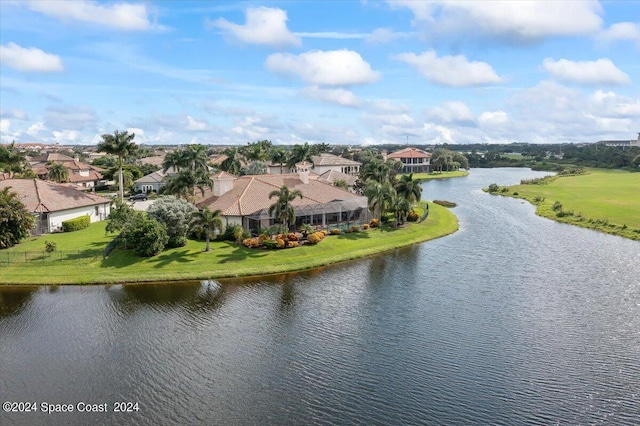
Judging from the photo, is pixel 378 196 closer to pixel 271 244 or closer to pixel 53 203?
pixel 271 244

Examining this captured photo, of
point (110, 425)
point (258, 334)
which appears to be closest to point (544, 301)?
point (258, 334)

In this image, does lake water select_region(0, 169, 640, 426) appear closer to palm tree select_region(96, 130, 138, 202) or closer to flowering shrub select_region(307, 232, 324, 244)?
→ flowering shrub select_region(307, 232, 324, 244)

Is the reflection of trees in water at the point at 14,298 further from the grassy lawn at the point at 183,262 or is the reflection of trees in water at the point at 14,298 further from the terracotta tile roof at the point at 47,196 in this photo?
the terracotta tile roof at the point at 47,196

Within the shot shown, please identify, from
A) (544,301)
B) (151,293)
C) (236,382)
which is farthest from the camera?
(151,293)

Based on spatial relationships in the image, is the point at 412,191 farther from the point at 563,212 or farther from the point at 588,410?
the point at 588,410

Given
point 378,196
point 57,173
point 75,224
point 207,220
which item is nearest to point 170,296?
point 207,220
